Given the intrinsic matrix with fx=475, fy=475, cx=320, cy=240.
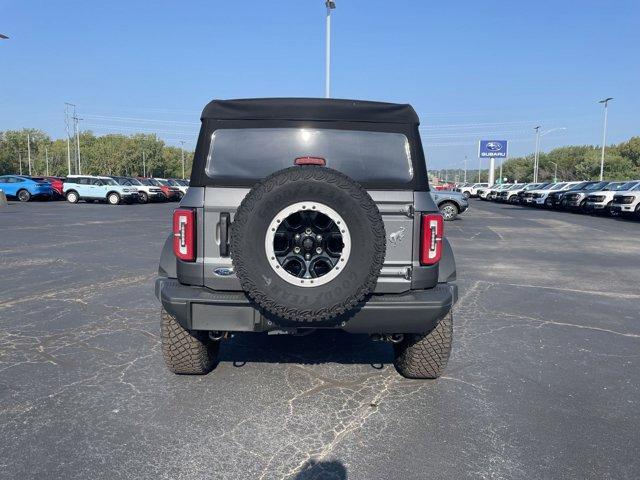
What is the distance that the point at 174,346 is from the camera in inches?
142

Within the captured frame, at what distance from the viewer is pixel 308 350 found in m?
4.41

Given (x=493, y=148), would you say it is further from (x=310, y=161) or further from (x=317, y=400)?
(x=317, y=400)

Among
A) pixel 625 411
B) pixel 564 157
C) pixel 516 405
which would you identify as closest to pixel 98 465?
pixel 516 405

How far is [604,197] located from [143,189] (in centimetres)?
2668

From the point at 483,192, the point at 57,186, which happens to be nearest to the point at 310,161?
the point at 57,186

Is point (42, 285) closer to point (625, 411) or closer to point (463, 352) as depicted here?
point (463, 352)

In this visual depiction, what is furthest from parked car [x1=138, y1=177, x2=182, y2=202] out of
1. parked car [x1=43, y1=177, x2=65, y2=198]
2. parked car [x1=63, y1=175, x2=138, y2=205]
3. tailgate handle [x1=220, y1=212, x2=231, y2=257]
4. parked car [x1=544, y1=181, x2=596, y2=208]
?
tailgate handle [x1=220, y1=212, x2=231, y2=257]

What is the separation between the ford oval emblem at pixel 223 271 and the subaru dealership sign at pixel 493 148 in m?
75.9

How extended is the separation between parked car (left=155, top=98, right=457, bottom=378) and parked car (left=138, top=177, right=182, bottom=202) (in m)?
31.3

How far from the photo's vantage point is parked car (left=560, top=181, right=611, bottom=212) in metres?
25.8

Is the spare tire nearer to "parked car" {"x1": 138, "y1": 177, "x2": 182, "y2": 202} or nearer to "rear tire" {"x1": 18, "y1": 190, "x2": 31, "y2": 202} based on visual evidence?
"parked car" {"x1": 138, "y1": 177, "x2": 182, "y2": 202}

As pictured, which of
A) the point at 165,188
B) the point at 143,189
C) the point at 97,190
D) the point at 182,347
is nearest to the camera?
the point at 182,347

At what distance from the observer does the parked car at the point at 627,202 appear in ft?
68.4

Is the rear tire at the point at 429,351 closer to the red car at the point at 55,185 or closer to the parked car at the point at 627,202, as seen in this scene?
the parked car at the point at 627,202
